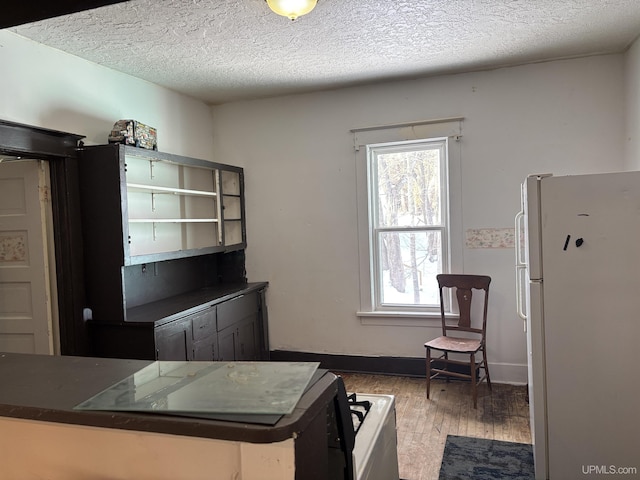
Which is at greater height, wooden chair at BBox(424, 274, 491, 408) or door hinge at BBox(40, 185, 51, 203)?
door hinge at BBox(40, 185, 51, 203)

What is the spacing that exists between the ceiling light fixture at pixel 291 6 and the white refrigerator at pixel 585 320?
1.40 meters

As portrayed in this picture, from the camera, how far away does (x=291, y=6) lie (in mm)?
2277

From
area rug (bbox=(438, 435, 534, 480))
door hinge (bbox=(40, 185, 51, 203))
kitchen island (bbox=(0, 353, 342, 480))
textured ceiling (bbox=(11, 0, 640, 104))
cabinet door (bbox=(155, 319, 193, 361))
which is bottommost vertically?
area rug (bbox=(438, 435, 534, 480))

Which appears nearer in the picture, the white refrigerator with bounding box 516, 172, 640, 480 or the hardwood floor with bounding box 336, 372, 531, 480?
the white refrigerator with bounding box 516, 172, 640, 480

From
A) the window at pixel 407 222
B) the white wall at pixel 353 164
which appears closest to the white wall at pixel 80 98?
the white wall at pixel 353 164

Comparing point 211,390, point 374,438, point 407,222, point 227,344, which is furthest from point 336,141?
point 211,390

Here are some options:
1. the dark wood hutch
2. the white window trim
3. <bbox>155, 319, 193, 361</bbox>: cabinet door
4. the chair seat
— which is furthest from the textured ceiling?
the chair seat

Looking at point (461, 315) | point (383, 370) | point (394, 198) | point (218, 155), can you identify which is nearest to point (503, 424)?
point (461, 315)

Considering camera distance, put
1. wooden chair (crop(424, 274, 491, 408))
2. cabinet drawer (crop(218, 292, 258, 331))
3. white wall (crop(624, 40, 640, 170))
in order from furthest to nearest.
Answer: cabinet drawer (crop(218, 292, 258, 331)) → wooden chair (crop(424, 274, 491, 408)) → white wall (crop(624, 40, 640, 170))

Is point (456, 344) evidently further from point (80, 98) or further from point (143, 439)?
point (80, 98)

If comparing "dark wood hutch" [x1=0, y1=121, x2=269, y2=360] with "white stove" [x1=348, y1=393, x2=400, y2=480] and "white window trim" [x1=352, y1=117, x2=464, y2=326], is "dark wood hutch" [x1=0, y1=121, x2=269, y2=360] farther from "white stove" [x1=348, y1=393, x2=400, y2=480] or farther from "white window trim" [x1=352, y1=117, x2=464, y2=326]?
"white stove" [x1=348, y1=393, x2=400, y2=480]

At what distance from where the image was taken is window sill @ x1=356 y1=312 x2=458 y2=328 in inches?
156

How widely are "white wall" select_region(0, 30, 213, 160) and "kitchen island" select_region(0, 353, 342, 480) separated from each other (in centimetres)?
220

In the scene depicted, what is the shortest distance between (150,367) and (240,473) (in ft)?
1.59
